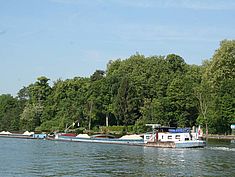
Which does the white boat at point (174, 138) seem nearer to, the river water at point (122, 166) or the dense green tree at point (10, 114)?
the river water at point (122, 166)

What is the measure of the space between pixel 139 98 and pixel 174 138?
1860 inches

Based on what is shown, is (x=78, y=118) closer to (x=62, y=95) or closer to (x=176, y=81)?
(x=62, y=95)

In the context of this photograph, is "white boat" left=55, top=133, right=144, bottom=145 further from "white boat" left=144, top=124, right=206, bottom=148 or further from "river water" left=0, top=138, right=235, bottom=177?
"river water" left=0, top=138, right=235, bottom=177

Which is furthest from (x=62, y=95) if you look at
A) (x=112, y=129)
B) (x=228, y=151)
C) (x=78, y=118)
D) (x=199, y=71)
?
(x=228, y=151)

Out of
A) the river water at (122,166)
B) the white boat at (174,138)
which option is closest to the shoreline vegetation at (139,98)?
the white boat at (174,138)

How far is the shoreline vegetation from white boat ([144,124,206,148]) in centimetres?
2583

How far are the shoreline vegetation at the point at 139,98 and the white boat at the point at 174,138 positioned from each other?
25.8 m

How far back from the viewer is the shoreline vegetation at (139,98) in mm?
110312

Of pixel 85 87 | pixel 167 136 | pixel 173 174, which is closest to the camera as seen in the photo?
pixel 173 174

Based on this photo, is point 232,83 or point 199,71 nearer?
point 232,83

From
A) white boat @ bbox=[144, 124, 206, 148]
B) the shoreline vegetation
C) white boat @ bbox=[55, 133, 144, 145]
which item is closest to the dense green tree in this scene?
the shoreline vegetation

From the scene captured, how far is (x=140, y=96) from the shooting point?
128 metres

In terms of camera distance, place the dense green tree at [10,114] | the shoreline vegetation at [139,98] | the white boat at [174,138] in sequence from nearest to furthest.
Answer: the white boat at [174,138], the shoreline vegetation at [139,98], the dense green tree at [10,114]

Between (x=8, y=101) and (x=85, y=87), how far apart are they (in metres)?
53.3
